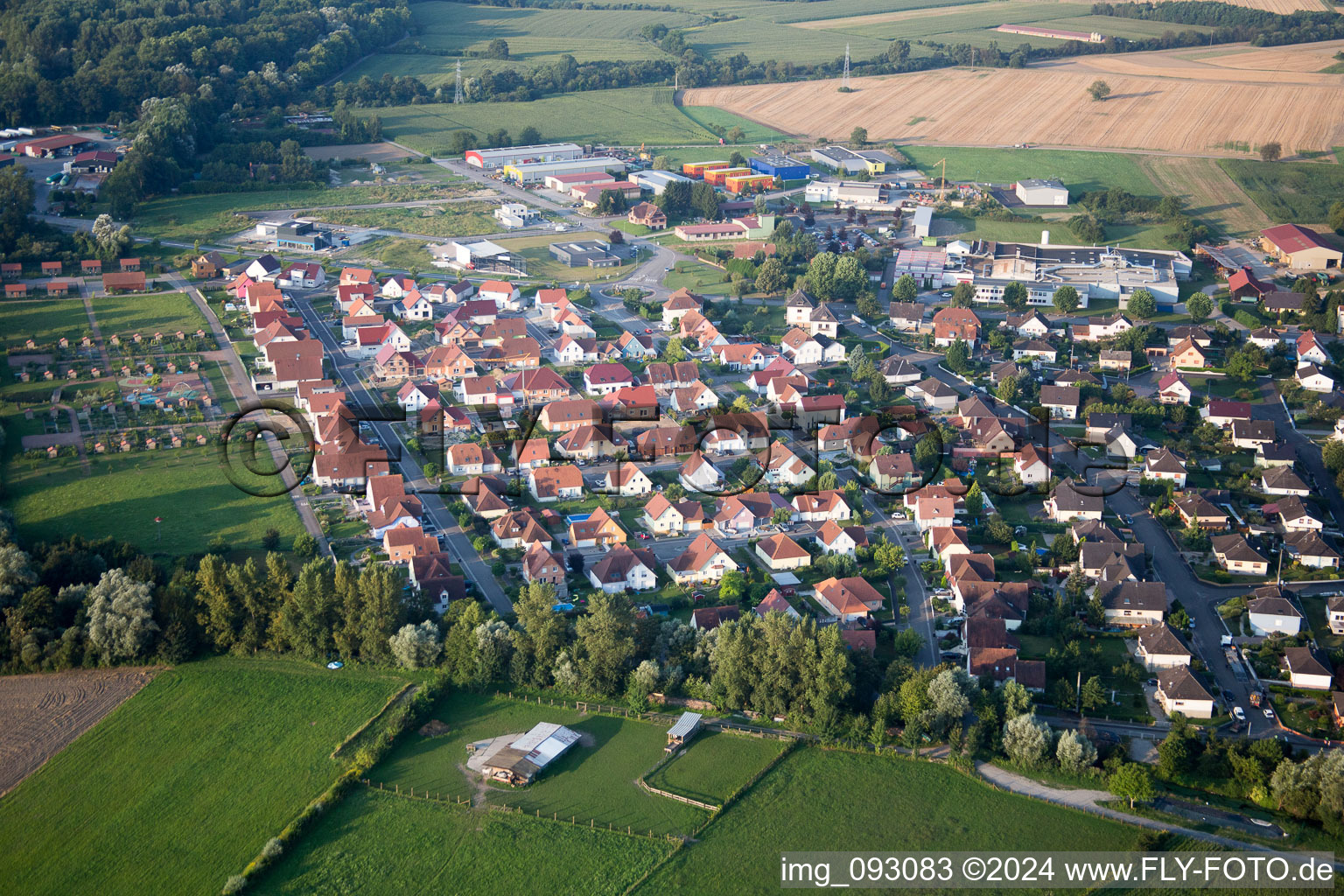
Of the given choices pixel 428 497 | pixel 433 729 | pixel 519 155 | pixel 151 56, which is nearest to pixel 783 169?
pixel 519 155

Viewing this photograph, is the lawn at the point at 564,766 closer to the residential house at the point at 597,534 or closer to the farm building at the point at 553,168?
the residential house at the point at 597,534

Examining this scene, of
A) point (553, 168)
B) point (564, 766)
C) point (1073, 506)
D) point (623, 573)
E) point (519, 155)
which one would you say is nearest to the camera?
point (564, 766)

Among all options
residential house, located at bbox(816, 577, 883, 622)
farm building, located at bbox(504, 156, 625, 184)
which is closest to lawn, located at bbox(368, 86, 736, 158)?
farm building, located at bbox(504, 156, 625, 184)

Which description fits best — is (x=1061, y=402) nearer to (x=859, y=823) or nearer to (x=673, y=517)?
(x=673, y=517)

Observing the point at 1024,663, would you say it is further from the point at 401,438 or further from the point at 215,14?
the point at 215,14

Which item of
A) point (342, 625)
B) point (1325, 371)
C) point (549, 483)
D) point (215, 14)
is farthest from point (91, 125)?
point (1325, 371)

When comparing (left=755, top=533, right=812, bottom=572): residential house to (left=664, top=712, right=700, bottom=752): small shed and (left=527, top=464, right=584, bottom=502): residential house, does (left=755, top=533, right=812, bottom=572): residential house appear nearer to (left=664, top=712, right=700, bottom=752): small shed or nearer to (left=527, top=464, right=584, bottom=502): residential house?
(left=527, top=464, right=584, bottom=502): residential house

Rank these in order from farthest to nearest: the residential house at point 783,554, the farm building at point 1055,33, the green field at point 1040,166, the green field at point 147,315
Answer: the farm building at point 1055,33
the green field at point 1040,166
the green field at point 147,315
the residential house at point 783,554

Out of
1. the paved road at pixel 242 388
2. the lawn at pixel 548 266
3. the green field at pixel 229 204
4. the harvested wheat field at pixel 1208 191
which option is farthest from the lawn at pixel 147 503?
the harvested wheat field at pixel 1208 191
